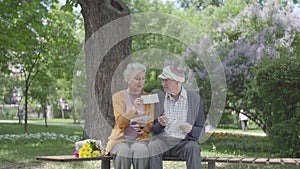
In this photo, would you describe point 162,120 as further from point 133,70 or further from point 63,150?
point 63,150

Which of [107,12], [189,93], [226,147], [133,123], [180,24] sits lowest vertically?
[226,147]

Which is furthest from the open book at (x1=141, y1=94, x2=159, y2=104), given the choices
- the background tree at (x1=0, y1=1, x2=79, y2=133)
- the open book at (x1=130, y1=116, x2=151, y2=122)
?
the background tree at (x1=0, y1=1, x2=79, y2=133)

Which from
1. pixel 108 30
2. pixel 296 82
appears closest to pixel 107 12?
pixel 108 30

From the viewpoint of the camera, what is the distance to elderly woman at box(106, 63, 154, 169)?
4.00m

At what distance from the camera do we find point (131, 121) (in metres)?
4.09

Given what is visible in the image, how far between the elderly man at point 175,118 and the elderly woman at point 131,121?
0.09 meters

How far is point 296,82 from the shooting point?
713 cm

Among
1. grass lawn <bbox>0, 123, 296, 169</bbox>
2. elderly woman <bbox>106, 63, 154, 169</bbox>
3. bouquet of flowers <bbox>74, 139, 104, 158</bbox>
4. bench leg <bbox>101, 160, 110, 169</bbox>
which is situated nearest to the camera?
elderly woman <bbox>106, 63, 154, 169</bbox>

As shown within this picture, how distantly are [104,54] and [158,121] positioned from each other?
2065mm

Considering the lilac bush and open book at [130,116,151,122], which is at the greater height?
Result: the lilac bush

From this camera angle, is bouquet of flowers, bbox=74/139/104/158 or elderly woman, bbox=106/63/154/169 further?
bouquet of flowers, bbox=74/139/104/158

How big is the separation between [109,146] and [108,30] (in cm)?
204

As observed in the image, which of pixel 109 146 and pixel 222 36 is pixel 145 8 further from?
pixel 109 146

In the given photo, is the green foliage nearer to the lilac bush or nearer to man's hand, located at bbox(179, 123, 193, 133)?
the lilac bush
